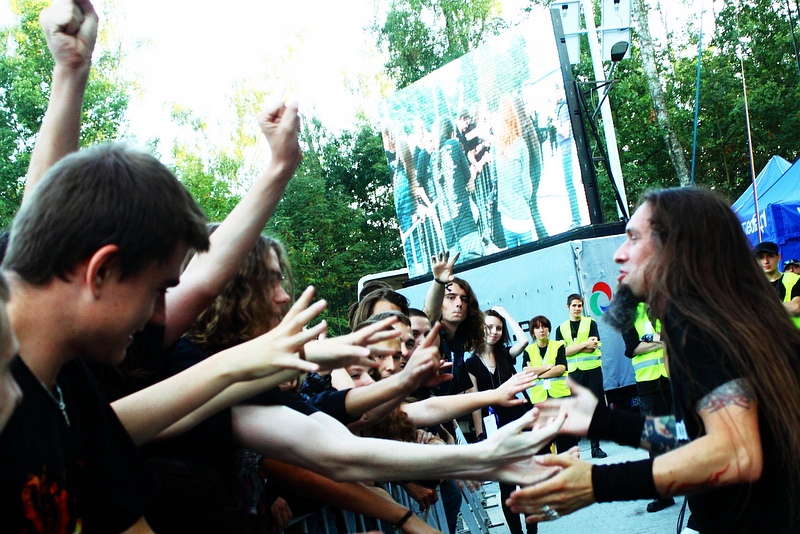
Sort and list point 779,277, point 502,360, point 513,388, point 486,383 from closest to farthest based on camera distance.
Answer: point 513,388 → point 486,383 → point 779,277 → point 502,360

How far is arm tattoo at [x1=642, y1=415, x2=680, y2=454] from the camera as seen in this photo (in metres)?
2.81

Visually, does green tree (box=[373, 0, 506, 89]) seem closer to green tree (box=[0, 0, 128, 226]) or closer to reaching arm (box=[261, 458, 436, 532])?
green tree (box=[0, 0, 128, 226])

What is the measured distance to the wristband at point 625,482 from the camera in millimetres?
2416

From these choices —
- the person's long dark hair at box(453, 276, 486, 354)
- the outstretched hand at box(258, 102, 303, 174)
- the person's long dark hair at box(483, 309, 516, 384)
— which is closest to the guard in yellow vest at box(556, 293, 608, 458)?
the person's long dark hair at box(483, 309, 516, 384)

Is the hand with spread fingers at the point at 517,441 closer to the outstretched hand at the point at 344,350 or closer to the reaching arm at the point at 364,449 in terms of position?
the reaching arm at the point at 364,449

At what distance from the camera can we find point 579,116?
1576cm

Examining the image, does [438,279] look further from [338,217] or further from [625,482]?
[338,217]

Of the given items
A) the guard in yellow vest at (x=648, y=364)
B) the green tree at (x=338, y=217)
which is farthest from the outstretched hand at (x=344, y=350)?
the green tree at (x=338, y=217)

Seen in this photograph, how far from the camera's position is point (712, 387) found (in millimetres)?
2348

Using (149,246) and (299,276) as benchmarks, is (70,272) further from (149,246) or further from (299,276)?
(299,276)

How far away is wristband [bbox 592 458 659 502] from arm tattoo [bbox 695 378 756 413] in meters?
0.26

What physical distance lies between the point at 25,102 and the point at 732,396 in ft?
84.0

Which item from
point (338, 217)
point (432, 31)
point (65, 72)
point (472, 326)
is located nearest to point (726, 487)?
point (65, 72)

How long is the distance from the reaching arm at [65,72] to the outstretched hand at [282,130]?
0.60 m
